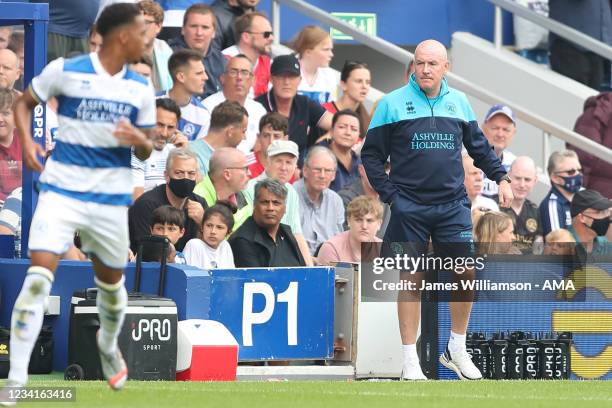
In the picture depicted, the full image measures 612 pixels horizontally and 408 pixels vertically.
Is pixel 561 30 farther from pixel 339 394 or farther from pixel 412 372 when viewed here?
pixel 339 394

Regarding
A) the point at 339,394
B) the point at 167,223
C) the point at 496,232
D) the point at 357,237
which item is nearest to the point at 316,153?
the point at 357,237

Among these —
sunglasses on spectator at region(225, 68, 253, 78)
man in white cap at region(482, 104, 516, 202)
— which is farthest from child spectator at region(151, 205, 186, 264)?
man in white cap at region(482, 104, 516, 202)

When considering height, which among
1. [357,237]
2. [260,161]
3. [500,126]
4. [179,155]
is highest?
[500,126]

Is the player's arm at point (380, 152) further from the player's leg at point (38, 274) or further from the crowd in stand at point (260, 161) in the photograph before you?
the player's leg at point (38, 274)

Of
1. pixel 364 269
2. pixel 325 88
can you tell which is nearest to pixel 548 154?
pixel 325 88

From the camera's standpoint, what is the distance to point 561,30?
56.3 ft

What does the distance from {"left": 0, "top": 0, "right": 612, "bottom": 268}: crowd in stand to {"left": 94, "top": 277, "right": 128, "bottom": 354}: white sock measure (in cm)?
337

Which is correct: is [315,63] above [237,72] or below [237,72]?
above

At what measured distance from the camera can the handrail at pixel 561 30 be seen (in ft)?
55.9

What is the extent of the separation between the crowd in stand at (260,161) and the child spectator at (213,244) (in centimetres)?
1

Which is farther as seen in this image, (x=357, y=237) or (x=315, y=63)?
(x=315, y=63)

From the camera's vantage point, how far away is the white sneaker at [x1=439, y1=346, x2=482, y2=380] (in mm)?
11405

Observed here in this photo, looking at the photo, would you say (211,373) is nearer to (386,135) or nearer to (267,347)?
(267,347)

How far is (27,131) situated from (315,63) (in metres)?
8.12
